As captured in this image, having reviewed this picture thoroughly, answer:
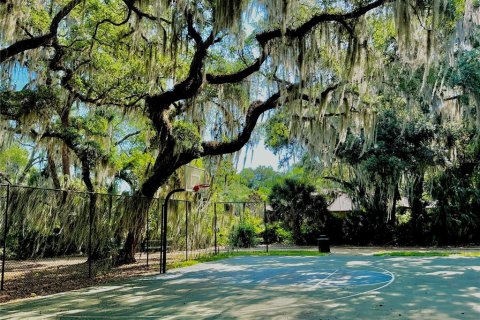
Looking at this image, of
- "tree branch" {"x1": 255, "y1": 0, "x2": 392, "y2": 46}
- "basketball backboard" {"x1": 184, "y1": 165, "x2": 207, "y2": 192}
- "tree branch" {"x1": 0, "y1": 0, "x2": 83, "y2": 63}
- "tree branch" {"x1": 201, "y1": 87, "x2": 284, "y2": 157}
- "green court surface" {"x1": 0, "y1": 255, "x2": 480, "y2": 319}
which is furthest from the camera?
"basketball backboard" {"x1": 184, "y1": 165, "x2": 207, "y2": 192}

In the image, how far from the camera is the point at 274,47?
10070 millimetres

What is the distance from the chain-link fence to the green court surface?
1553 mm

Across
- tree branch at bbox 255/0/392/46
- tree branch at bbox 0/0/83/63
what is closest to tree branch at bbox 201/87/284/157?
tree branch at bbox 255/0/392/46

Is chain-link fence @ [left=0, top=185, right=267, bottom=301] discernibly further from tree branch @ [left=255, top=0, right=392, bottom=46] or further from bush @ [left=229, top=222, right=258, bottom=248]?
tree branch @ [left=255, top=0, right=392, bottom=46]

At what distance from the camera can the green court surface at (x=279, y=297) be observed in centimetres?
545

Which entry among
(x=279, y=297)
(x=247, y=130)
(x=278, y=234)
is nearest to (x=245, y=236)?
(x=278, y=234)

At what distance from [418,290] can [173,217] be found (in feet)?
27.9

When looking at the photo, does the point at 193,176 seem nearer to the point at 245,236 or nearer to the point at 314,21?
the point at 245,236

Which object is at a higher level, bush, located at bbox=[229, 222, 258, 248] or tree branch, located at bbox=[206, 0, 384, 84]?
tree branch, located at bbox=[206, 0, 384, 84]

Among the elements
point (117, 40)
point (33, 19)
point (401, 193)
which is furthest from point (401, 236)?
point (33, 19)

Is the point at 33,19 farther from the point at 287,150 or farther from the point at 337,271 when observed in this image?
the point at 287,150

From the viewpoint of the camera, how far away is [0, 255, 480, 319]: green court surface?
17.9ft

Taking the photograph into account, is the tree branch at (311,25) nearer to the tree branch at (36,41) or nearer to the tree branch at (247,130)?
the tree branch at (247,130)

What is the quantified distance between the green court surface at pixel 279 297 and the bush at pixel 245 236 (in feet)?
34.1
